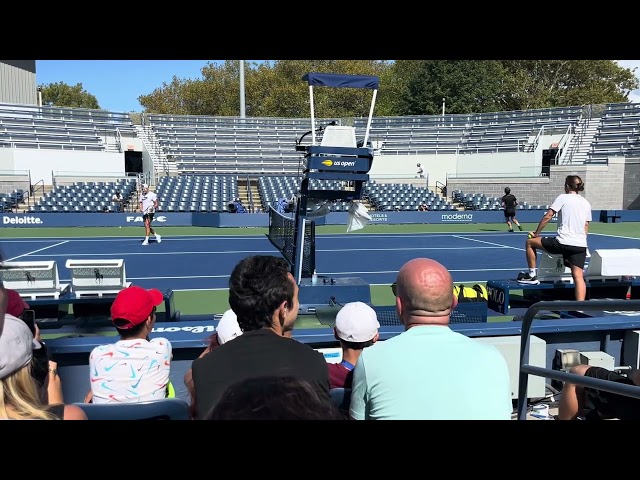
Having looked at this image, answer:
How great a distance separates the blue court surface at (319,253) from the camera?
42.6 feet

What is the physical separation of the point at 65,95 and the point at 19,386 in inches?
3506

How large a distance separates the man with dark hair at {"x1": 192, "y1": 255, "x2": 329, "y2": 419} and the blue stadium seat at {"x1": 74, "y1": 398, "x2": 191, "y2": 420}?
0.65 ft

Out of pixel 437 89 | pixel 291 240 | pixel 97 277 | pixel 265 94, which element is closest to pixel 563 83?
pixel 437 89

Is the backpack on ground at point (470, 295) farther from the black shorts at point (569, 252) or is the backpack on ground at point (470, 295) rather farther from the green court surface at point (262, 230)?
the green court surface at point (262, 230)

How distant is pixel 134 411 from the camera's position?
2.54m

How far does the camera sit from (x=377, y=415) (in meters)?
2.33

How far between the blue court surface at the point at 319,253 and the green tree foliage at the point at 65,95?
2719 inches

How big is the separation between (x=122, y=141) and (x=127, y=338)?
34508 millimetres

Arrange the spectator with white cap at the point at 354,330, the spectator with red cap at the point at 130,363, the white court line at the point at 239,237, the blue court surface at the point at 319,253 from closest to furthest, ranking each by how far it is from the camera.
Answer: the spectator with red cap at the point at 130,363, the spectator with white cap at the point at 354,330, the blue court surface at the point at 319,253, the white court line at the point at 239,237

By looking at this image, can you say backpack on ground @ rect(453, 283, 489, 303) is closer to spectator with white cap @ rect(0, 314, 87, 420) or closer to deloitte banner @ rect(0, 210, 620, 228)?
spectator with white cap @ rect(0, 314, 87, 420)

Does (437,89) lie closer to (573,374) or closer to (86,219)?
(86,219)

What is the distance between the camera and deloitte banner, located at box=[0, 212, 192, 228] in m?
24.3

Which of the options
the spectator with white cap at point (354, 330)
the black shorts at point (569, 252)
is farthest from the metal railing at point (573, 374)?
the black shorts at point (569, 252)

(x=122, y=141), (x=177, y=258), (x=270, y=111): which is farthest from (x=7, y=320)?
(x=270, y=111)
